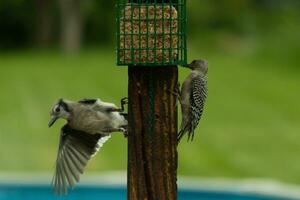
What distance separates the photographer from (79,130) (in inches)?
270

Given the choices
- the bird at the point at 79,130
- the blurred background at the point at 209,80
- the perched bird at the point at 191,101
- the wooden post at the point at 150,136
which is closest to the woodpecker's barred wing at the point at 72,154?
the bird at the point at 79,130

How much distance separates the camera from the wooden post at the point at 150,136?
5941 millimetres

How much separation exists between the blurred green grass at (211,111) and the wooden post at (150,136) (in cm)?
700

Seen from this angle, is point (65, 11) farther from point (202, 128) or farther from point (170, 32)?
point (170, 32)

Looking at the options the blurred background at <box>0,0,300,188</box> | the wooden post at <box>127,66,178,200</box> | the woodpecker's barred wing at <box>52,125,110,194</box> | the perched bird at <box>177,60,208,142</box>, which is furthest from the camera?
the blurred background at <box>0,0,300,188</box>

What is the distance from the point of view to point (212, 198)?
431 inches

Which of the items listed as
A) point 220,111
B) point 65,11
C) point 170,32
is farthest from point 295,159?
point 65,11

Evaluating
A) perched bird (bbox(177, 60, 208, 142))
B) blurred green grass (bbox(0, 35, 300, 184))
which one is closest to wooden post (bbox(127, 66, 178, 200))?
perched bird (bbox(177, 60, 208, 142))

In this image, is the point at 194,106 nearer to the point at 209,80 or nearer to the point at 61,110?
the point at 61,110

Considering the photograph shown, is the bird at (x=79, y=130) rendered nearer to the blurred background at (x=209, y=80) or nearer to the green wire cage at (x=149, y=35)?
the green wire cage at (x=149, y=35)

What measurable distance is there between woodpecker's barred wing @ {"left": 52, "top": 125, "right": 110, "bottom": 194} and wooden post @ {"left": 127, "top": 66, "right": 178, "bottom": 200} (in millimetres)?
994

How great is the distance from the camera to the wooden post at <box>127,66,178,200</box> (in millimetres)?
5941

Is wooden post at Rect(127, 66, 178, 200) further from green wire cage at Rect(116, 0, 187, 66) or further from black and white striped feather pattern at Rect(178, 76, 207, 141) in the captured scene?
black and white striped feather pattern at Rect(178, 76, 207, 141)

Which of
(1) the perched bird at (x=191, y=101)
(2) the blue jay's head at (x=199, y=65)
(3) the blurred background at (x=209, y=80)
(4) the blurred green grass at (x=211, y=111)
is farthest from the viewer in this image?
(3) the blurred background at (x=209, y=80)
